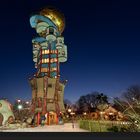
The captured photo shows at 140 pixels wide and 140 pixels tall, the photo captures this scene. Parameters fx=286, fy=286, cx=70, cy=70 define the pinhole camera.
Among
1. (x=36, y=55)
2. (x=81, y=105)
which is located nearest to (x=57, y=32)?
(x=36, y=55)

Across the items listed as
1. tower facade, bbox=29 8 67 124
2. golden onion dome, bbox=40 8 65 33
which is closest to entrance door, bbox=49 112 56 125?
tower facade, bbox=29 8 67 124

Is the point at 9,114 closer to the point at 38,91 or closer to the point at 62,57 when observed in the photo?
the point at 38,91

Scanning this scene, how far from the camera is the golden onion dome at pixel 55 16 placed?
1825 inches

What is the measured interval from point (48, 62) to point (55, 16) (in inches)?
308

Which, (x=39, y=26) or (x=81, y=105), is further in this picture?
(x=81, y=105)

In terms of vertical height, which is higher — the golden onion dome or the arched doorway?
the golden onion dome

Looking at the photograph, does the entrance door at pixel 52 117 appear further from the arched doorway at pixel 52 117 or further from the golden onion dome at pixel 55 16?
the golden onion dome at pixel 55 16

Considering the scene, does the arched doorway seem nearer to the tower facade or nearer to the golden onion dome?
the tower facade

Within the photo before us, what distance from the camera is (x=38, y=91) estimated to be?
42.5 meters

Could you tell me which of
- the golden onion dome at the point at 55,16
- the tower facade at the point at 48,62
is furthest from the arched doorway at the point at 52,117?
the golden onion dome at the point at 55,16

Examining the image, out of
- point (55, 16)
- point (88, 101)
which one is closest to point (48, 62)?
point (55, 16)

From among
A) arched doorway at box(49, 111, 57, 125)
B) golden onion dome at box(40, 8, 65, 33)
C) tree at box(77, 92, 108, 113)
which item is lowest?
arched doorway at box(49, 111, 57, 125)

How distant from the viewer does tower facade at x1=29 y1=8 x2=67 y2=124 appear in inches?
1644

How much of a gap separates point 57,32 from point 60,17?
291cm
